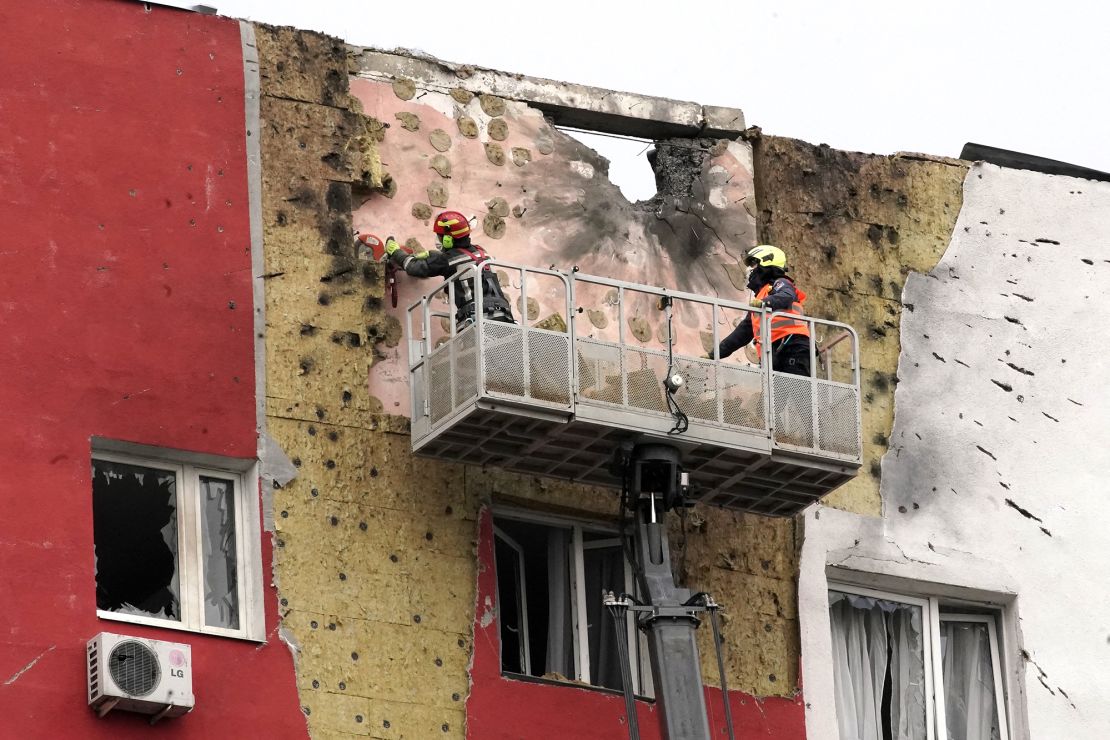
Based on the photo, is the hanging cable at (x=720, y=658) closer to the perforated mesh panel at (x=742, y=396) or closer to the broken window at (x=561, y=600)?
the broken window at (x=561, y=600)

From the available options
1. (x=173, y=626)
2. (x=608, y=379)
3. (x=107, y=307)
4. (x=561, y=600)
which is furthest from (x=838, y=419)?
(x=107, y=307)

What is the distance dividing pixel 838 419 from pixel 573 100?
4035 millimetres

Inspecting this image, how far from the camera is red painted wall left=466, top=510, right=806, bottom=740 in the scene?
19.3 m

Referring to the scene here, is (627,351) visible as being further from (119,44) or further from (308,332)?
(119,44)

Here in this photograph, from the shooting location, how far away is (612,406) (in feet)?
62.1

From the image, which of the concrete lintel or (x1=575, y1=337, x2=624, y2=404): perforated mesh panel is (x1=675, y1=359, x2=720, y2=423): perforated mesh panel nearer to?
(x1=575, y1=337, x2=624, y2=404): perforated mesh panel

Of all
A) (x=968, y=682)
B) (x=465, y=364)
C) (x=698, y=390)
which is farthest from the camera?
(x=968, y=682)

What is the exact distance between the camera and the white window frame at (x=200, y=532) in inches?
736

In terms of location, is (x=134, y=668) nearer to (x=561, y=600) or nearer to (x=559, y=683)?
(x=559, y=683)

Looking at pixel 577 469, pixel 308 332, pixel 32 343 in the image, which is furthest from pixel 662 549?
pixel 32 343

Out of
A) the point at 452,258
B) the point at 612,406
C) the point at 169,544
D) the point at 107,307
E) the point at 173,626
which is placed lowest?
the point at 173,626

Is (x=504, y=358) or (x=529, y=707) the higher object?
(x=504, y=358)

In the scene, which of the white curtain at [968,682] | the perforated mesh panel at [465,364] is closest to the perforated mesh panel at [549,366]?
the perforated mesh panel at [465,364]

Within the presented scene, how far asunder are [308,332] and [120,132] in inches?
83.4
